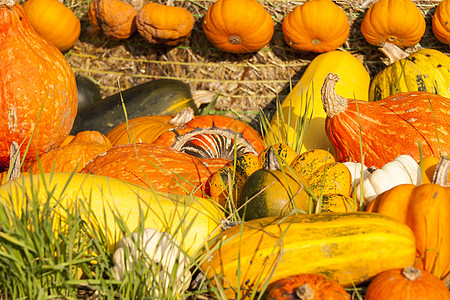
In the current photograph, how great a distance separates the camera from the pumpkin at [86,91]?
5.48 meters

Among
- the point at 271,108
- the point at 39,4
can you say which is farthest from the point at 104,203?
the point at 39,4

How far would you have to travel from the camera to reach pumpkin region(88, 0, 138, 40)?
5.01 m

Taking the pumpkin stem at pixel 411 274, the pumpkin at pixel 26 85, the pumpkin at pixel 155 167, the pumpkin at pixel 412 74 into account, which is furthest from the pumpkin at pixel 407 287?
the pumpkin at pixel 412 74

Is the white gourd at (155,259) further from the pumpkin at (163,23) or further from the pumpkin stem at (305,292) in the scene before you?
the pumpkin at (163,23)

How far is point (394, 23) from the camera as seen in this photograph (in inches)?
170

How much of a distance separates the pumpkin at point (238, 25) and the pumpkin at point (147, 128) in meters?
0.92

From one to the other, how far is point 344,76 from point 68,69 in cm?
236

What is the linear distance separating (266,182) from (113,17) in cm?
346

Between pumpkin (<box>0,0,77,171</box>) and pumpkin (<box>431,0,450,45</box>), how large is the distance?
335 centimetres

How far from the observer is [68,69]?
3.14 meters

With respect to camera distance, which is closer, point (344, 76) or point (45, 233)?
point (45, 233)

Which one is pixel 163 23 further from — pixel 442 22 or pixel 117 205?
pixel 117 205

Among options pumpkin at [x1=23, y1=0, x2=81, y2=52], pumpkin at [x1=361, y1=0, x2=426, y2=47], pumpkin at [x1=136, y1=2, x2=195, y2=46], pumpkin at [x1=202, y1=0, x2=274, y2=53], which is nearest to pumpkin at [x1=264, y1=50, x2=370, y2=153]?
pumpkin at [x1=361, y1=0, x2=426, y2=47]

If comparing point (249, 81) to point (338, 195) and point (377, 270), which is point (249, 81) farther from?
point (377, 270)
